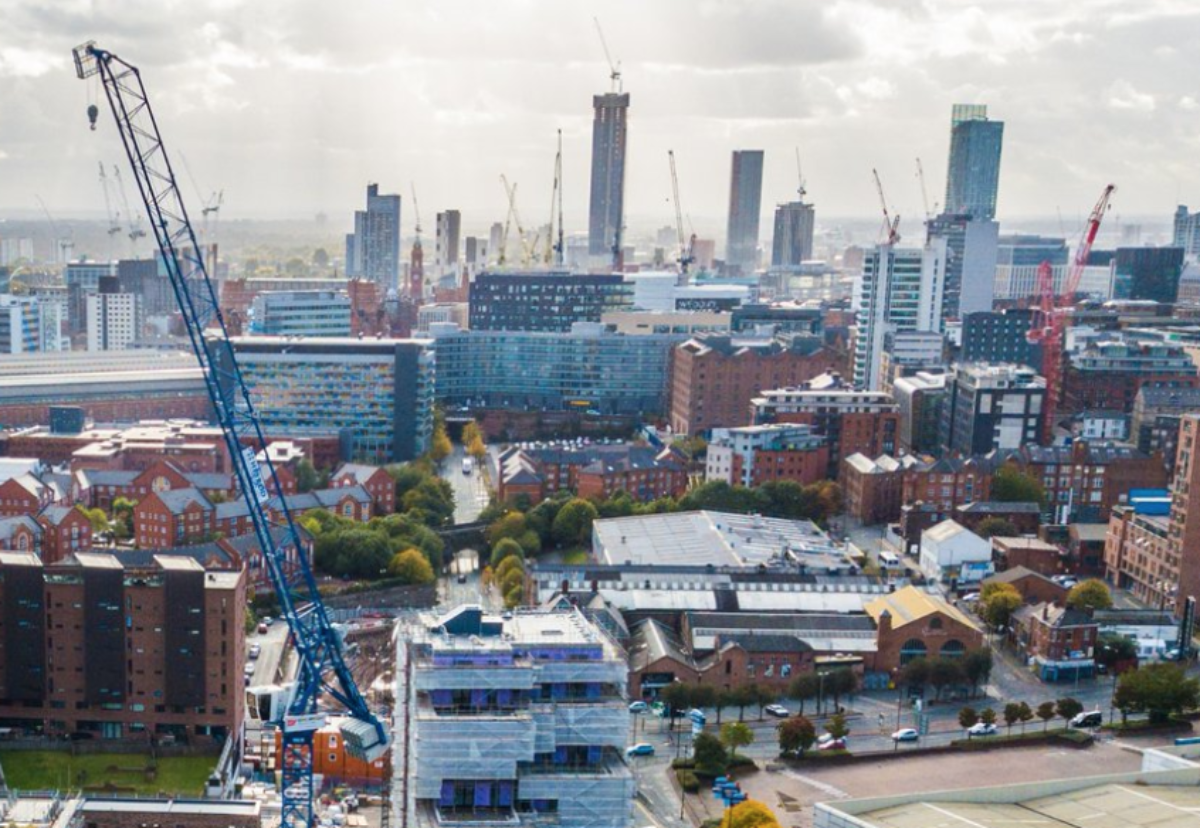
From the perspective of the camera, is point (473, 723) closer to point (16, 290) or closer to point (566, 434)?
point (566, 434)

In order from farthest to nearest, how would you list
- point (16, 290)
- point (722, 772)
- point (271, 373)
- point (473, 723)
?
point (16, 290)
point (271, 373)
point (722, 772)
point (473, 723)

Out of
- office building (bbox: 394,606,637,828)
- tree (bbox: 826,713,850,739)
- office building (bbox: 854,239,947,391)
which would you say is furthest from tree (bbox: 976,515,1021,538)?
office building (bbox: 394,606,637,828)

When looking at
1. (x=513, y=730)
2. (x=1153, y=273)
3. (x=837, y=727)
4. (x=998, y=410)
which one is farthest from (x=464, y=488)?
(x=1153, y=273)

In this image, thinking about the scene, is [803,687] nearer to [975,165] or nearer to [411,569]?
[411,569]

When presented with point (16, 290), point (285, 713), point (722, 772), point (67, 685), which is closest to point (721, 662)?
point (722, 772)

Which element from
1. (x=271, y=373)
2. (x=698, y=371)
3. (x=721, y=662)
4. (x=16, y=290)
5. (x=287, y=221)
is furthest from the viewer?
(x=287, y=221)

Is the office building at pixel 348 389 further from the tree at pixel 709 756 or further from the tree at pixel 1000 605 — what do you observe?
the tree at pixel 709 756

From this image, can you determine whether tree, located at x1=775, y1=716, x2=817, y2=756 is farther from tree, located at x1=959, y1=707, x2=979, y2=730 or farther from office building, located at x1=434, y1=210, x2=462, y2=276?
office building, located at x1=434, y1=210, x2=462, y2=276
